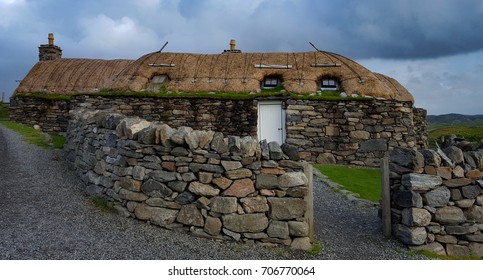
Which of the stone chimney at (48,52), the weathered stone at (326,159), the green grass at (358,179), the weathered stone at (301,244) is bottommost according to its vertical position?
the weathered stone at (301,244)

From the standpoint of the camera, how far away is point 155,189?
6613mm

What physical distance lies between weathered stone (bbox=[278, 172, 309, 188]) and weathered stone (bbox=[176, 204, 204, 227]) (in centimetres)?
162

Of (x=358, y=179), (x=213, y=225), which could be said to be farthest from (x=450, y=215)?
(x=358, y=179)

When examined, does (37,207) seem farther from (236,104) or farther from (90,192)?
(236,104)

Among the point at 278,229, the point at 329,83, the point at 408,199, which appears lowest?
the point at 278,229

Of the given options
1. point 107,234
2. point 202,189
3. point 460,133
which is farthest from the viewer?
point 460,133

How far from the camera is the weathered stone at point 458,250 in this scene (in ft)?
21.1

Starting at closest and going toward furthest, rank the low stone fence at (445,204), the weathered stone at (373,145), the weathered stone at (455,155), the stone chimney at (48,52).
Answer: the low stone fence at (445,204) < the weathered stone at (455,155) < the weathered stone at (373,145) < the stone chimney at (48,52)

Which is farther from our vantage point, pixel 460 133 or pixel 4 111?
pixel 460 133

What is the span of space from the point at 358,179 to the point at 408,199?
21.8 ft

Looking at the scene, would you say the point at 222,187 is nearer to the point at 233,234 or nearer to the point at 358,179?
the point at 233,234

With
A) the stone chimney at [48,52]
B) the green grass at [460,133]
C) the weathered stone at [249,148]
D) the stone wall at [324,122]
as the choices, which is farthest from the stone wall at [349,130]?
the stone chimney at [48,52]

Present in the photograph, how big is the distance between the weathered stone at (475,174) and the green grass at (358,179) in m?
3.97

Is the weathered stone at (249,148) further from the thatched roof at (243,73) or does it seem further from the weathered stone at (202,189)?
the thatched roof at (243,73)
